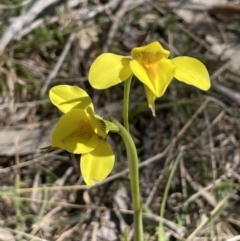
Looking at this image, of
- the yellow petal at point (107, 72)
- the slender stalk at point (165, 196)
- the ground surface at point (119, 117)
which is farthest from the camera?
the ground surface at point (119, 117)

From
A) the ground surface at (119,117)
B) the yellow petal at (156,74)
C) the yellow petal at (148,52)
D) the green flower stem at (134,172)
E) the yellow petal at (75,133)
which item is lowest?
the ground surface at (119,117)

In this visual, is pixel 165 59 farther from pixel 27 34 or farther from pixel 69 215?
pixel 27 34

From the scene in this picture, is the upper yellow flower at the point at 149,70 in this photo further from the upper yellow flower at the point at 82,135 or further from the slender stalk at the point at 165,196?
the slender stalk at the point at 165,196

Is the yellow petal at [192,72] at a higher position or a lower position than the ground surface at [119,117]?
higher

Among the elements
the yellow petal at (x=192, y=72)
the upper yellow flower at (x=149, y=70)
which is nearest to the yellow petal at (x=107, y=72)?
the upper yellow flower at (x=149, y=70)

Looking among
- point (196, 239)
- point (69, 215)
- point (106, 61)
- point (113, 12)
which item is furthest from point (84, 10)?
point (106, 61)

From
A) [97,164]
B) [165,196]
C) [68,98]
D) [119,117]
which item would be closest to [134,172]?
[97,164]
